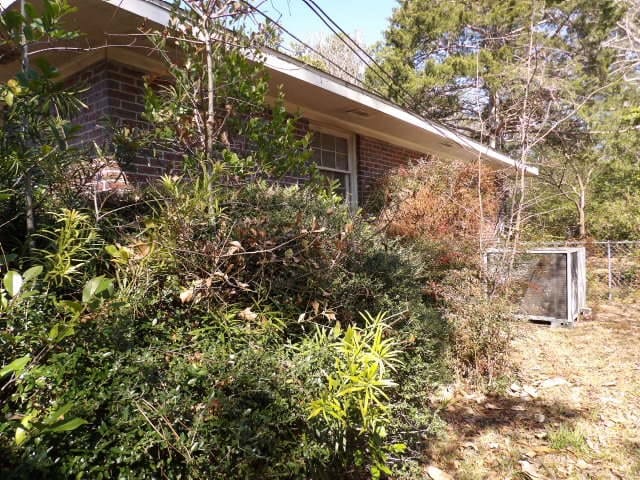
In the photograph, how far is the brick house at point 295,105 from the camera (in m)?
3.69

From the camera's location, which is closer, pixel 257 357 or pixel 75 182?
pixel 257 357

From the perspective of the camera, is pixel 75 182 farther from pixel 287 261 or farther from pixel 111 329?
pixel 287 261

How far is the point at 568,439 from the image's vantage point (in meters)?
3.17

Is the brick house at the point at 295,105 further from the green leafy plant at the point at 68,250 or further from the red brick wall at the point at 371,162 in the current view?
the green leafy plant at the point at 68,250

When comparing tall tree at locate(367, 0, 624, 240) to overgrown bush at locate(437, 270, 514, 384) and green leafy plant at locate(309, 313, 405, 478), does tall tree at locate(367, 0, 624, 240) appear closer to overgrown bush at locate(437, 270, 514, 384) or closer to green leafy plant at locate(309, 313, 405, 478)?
overgrown bush at locate(437, 270, 514, 384)

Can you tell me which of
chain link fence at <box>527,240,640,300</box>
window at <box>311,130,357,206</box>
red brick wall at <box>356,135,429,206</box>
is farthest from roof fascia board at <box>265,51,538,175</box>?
chain link fence at <box>527,240,640,300</box>

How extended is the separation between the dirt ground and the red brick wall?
3.81 metres

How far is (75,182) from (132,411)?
174cm

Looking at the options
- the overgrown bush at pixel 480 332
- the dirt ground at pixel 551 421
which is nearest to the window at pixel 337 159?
the overgrown bush at pixel 480 332

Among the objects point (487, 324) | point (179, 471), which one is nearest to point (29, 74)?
point (179, 471)

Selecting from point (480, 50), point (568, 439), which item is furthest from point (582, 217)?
point (568, 439)

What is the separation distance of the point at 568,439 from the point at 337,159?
18.3 ft

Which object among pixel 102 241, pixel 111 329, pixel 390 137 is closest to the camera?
pixel 111 329

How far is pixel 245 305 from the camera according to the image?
272cm
